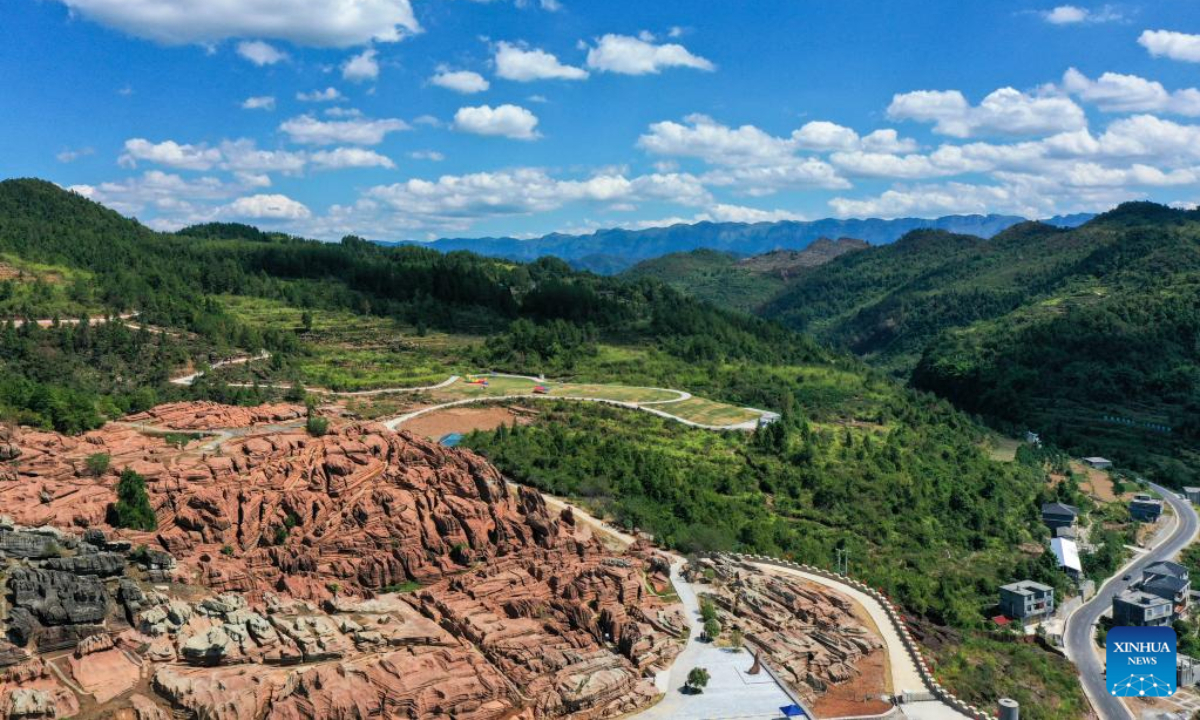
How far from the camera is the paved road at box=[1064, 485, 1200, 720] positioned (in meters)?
Answer: 51.0

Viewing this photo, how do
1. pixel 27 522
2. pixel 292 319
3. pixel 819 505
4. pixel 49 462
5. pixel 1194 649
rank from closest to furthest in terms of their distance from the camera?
pixel 27 522
pixel 49 462
pixel 1194 649
pixel 819 505
pixel 292 319

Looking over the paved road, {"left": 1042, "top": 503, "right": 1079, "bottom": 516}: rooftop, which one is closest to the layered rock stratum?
the paved road

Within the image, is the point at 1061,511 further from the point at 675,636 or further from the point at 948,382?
the point at 948,382

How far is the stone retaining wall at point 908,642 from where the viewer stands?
3806 centimetres

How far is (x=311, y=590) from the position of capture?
125ft

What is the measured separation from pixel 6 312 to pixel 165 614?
247 feet

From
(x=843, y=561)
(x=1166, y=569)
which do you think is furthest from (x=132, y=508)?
(x=1166, y=569)

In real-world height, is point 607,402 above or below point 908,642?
above

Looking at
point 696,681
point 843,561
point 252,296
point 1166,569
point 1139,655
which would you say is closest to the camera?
point 1139,655

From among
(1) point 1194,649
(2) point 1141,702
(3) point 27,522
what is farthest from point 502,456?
(1) point 1194,649

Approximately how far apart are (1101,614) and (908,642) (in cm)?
3196

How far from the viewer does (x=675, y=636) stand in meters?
40.2

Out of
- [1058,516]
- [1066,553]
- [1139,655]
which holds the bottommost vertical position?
[1066,553]

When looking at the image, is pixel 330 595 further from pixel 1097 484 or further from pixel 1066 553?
pixel 1097 484
